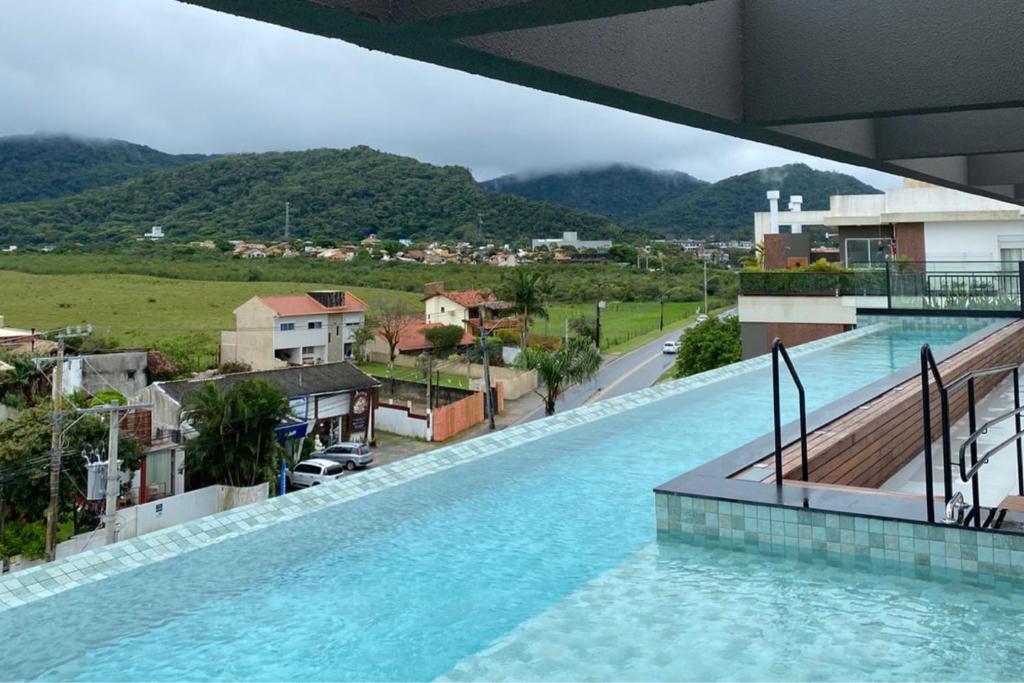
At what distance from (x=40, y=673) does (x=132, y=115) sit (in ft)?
485

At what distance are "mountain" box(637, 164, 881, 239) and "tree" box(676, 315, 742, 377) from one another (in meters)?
53.1

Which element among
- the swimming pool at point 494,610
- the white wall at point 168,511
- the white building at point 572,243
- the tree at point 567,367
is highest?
the white building at point 572,243

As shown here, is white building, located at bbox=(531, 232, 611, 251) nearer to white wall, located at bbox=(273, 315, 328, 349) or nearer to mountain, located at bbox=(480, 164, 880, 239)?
mountain, located at bbox=(480, 164, 880, 239)

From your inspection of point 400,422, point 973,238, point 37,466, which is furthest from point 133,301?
point 973,238

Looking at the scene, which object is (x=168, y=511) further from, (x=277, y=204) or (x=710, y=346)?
(x=277, y=204)

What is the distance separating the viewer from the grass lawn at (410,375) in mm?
45750

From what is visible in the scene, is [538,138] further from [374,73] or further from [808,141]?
[808,141]

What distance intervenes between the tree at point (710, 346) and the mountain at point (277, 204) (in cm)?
5032

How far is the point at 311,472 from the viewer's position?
27.8 m

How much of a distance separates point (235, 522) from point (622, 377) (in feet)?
133

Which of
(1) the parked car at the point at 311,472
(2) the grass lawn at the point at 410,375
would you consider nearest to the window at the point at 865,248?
(1) the parked car at the point at 311,472

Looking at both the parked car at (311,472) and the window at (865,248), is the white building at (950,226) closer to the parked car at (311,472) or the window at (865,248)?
the window at (865,248)

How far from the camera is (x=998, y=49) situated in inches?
100.0

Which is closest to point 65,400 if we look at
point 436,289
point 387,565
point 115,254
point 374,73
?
point 387,565
